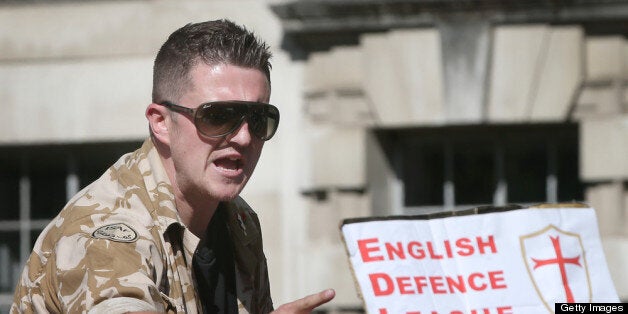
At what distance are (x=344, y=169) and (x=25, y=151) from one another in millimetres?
2273

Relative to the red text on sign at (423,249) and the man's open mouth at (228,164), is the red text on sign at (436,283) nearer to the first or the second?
the red text on sign at (423,249)

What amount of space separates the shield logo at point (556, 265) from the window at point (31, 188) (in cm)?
578

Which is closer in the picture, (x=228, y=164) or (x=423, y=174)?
(x=228, y=164)

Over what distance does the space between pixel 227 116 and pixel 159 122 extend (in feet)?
0.78

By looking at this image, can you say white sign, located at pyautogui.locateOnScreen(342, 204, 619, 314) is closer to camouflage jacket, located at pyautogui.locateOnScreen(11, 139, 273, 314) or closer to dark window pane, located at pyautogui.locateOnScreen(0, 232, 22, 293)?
camouflage jacket, located at pyautogui.locateOnScreen(11, 139, 273, 314)

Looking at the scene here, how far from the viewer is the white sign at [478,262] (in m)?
4.24

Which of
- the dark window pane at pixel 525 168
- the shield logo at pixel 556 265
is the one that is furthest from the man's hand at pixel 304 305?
the dark window pane at pixel 525 168

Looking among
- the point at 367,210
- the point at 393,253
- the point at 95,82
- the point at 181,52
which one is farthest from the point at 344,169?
the point at 181,52

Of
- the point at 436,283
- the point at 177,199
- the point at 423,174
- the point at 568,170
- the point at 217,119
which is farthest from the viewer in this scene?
the point at 423,174

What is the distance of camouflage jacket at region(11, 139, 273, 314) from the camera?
3.17 metres

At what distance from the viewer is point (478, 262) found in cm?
431

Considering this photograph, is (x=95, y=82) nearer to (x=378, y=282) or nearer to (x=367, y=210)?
(x=367, y=210)

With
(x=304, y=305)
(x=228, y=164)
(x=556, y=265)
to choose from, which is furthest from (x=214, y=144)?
(x=556, y=265)

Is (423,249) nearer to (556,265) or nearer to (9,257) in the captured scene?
(556,265)
